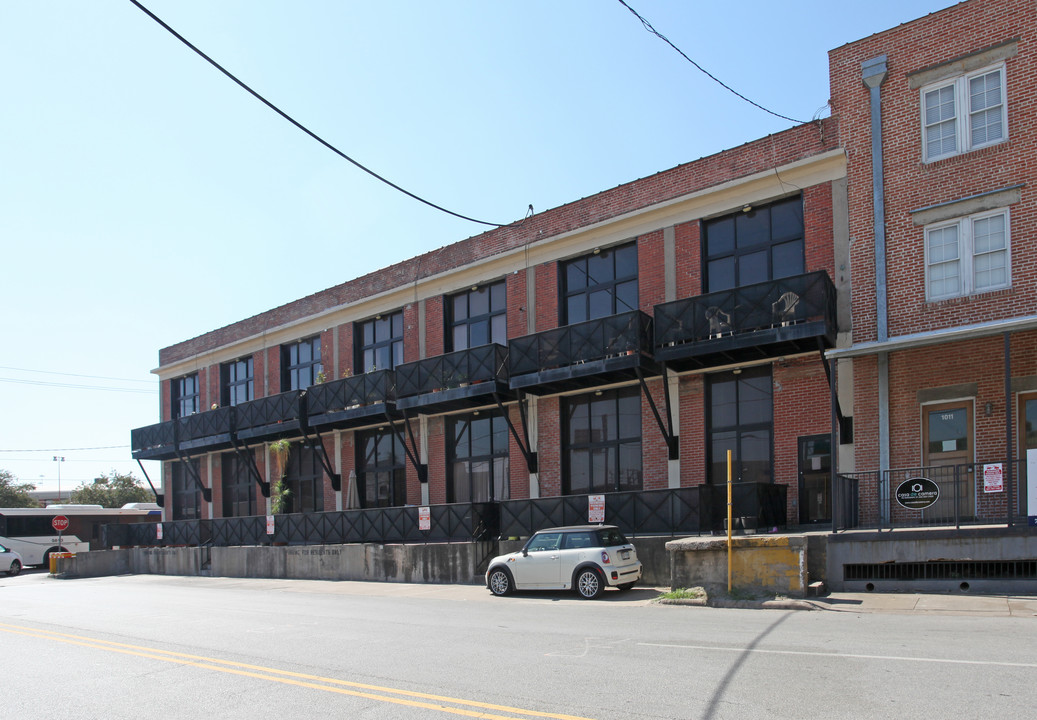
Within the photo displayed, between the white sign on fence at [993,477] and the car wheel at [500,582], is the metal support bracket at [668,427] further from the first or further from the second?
the white sign on fence at [993,477]

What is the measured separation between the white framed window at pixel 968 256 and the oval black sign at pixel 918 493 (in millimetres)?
4022

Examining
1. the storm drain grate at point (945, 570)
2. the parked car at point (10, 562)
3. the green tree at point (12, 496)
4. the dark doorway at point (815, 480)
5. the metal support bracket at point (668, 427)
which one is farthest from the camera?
the green tree at point (12, 496)

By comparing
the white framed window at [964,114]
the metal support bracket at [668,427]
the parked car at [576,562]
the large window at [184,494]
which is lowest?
the large window at [184,494]

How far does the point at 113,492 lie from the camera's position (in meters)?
76.7

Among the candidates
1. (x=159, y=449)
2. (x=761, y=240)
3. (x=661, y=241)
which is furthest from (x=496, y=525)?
(x=159, y=449)

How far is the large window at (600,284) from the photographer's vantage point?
21.6m

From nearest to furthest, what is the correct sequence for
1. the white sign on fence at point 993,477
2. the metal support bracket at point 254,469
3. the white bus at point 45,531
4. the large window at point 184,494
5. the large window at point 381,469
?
the white sign on fence at point 993,477, the large window at point 381,469, the metal support bracket at point 254,469, the large window at point 184,494, the white bus at point 45,531

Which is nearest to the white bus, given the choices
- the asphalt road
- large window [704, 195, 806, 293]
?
the asphalt road

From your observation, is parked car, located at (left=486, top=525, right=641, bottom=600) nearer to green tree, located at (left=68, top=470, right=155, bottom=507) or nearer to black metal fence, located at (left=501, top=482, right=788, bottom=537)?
black metal fence, located at (left=501, top=482, right=788, bottom=537)

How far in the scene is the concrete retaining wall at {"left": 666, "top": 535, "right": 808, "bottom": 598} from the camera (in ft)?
46.0

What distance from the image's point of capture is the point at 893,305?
54.9 ft

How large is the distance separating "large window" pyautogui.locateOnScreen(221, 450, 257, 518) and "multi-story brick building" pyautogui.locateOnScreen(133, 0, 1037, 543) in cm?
667

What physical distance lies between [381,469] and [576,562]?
13.1 m

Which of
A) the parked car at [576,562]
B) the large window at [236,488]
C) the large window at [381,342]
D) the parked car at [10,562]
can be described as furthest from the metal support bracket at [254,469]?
the parked car at [576,562]
